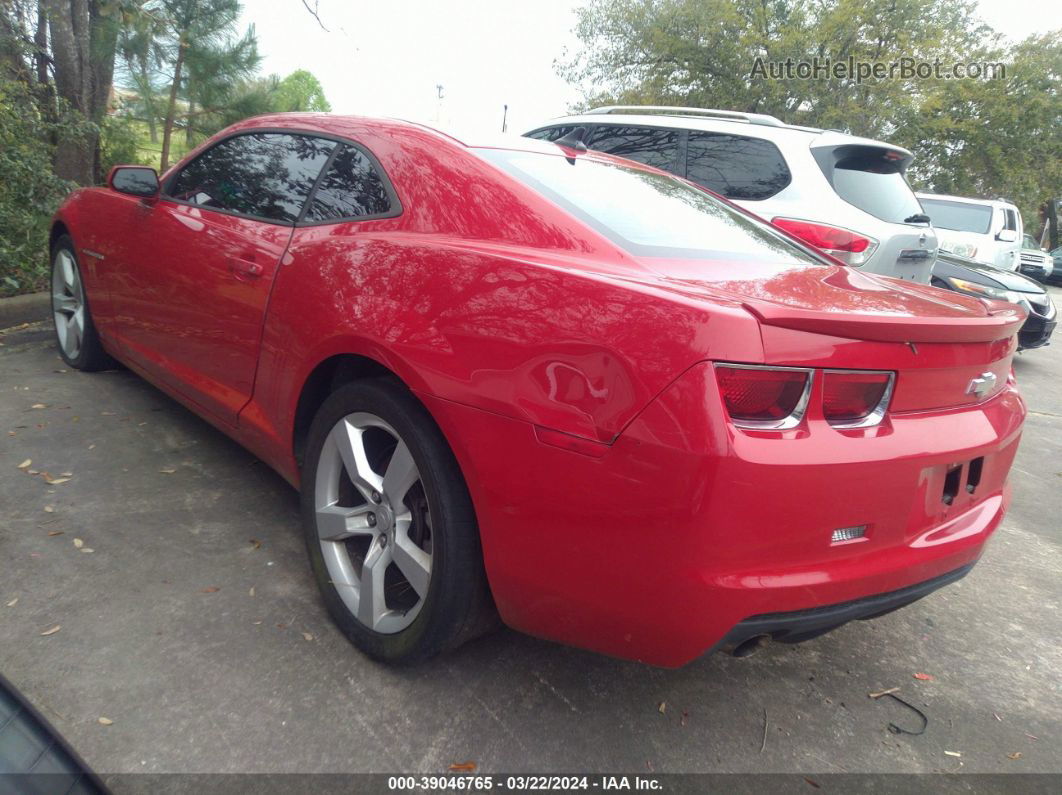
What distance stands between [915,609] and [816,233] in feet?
9.28

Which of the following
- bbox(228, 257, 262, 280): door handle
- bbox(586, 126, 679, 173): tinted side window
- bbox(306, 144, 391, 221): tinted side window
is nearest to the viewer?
bbox(306, 144, 391, 221): tinted side window

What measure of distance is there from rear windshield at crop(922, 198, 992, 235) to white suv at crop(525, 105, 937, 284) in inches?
222

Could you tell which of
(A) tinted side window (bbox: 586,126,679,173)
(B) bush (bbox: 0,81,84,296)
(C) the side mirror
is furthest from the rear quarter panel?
(B) bush (bbox: 0,81,84,296)

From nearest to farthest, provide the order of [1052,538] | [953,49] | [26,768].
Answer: [26,768] → [1052,538] → [953,49]

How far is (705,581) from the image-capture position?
5.19ft

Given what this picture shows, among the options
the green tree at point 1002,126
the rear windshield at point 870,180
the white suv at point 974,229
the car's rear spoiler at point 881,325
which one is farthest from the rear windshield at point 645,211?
the green tree at point 1002,126

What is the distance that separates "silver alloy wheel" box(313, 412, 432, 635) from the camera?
2.07 metres

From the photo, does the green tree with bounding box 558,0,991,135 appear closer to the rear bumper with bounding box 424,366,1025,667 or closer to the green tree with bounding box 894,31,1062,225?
the green tree with bounding box 894,31,1062,225

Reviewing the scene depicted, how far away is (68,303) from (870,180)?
16.7ft

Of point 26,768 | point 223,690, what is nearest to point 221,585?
point 223,690

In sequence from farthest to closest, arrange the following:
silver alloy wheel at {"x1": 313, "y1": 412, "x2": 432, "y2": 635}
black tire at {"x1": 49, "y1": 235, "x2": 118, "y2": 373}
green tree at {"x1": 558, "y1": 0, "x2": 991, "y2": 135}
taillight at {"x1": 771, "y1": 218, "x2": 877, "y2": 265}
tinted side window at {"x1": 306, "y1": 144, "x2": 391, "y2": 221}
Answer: green tree at {"x1": 558, "y1": 0, "x2": 991, "y2": 135}, taillight at {"x1": 771, "y1": 218, "x2": 877, "y2": 265}, black tire at {"x1": 49, "y1": 235, "x2": 118, "y2": 373}, tinted side window at {"x1": 306, "y1": 144, "x2": 391, "y2": 221}, silver alloy wheel at {"x1": 313, "y1": 412, "x2": 432, "y2": 635}

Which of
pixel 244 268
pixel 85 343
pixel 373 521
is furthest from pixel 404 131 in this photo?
pixel 85 343

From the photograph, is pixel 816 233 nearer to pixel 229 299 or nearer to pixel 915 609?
pixel 915 609

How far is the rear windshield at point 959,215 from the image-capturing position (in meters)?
10.5
